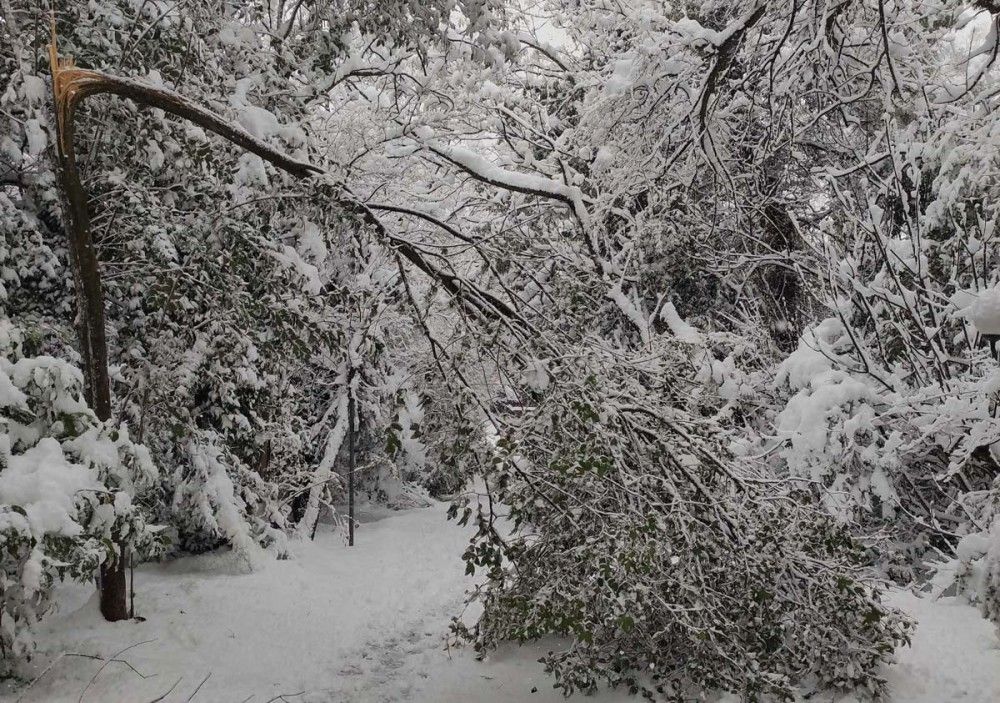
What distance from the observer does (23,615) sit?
405 cm

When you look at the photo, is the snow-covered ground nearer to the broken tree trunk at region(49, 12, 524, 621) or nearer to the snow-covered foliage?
the snow-covered foliage

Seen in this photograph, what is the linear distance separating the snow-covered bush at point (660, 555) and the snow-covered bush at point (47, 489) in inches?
82.1

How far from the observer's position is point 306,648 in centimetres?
793

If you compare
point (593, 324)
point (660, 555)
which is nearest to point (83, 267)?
point (660, 555)

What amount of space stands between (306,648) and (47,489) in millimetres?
4725

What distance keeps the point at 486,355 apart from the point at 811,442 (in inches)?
154

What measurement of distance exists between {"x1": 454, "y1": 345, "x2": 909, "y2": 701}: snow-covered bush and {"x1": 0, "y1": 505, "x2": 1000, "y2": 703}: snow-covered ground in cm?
50

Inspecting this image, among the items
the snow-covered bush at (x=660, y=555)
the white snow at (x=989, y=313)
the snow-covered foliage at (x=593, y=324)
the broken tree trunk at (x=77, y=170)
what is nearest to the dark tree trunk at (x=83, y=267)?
the broken tree trunk at (x=77, y=170)

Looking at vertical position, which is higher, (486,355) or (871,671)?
(486,355)

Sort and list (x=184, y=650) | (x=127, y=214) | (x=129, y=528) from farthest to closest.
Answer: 1. (x=184, y=650)
2. (x=127, y=214)
3. (x=129, y=528)

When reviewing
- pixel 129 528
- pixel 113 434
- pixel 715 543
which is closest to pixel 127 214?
pixel 113 434

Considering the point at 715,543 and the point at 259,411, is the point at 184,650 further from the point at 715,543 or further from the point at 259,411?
the point at 715,543

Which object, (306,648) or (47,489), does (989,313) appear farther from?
(306,648)

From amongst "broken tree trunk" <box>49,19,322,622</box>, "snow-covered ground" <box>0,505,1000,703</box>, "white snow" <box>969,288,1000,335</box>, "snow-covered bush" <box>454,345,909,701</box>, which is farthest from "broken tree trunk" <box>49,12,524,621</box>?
"white snow" <box>969,288,1000,335</box>
